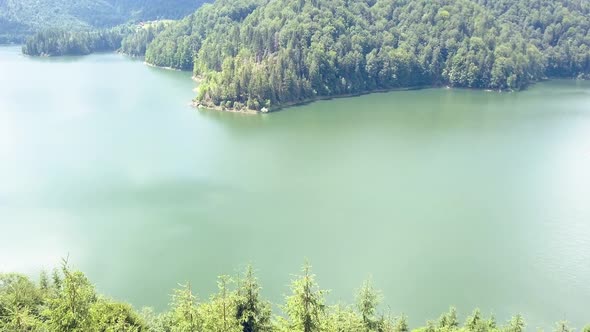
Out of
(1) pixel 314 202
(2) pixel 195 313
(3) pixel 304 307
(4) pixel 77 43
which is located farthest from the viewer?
(4) pixel 77 43

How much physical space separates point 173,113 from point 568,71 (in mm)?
64002

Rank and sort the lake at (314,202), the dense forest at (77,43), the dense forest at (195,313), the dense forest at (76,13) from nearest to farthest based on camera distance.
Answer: the dense forest at (195,313), the lake at (314,202), the dense forest at (77,43), the dense forest at (76,13)

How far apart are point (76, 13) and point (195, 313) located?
151m

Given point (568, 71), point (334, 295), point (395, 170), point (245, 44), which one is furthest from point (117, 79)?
point (568, 71)

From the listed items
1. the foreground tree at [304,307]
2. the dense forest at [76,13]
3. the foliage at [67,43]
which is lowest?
the foreground tree at [304,307]

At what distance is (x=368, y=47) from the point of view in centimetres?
7012

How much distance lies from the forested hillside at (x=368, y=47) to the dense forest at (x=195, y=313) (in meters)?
40.6

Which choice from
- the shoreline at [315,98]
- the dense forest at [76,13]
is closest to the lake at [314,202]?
the shoreline at [315,98]

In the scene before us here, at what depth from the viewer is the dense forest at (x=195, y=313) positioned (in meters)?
12.0

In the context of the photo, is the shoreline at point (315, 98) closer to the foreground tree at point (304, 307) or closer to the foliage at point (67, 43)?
the foliage at point (67, 43)

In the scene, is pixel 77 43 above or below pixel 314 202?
above

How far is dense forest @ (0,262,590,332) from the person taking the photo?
473 inches

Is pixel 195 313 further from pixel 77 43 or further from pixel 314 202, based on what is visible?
pixel 77 43

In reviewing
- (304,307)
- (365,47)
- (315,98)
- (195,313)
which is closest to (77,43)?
(365,47)
